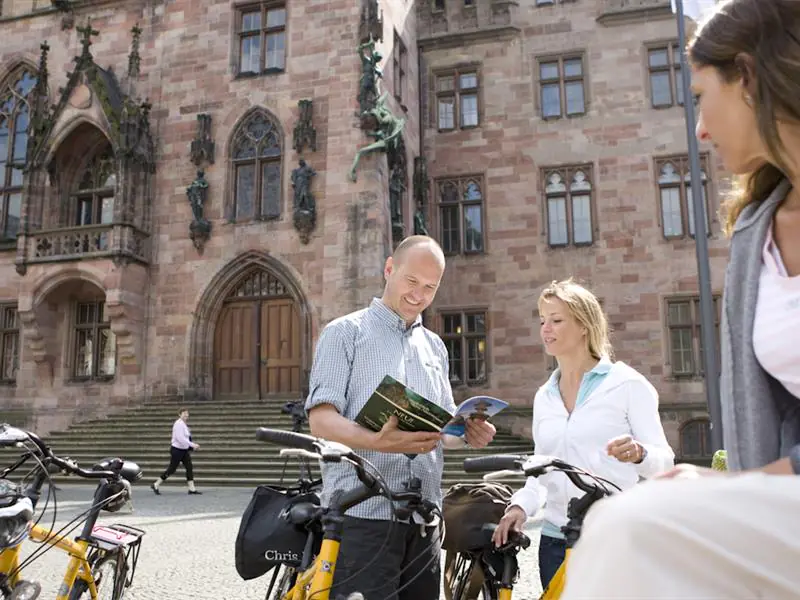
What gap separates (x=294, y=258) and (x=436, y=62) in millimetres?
6870

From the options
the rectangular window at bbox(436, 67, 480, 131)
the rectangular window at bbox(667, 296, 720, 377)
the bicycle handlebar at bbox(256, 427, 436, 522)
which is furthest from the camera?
the rectangular window at bbox(436, 67, 480, 131)

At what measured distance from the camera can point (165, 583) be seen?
534 cm

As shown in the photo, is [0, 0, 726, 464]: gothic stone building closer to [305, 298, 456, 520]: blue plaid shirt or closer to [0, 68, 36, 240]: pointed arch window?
[0, 68, 36, 240]: pointed arch window

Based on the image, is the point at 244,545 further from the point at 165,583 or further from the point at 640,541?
the point at 165,583

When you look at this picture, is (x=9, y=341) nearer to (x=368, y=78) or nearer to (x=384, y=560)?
(x=368, y=78)

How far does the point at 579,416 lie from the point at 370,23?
48.4ft

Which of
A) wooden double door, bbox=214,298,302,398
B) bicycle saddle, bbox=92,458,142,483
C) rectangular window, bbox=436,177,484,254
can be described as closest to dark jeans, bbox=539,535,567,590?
bicycle saddle, bbox=92,458,142,483

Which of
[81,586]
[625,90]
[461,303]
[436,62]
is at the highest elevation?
[436,62]

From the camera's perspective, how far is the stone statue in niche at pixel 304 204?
1560cm

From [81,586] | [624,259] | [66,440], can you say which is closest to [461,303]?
[624,259]

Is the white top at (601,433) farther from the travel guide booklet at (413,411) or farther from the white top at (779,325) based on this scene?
the white top at (779,325)

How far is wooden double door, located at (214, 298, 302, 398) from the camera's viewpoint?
15992 millimetres

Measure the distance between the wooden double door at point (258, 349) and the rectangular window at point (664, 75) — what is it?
9.93 m

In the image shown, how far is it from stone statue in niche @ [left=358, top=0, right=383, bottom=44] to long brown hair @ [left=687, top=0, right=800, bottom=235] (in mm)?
15589
